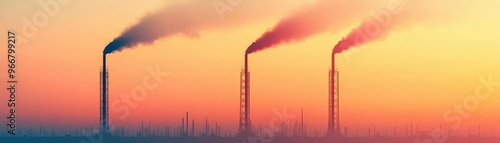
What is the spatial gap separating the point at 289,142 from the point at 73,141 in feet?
150

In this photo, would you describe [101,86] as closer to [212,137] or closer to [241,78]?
[241,78]

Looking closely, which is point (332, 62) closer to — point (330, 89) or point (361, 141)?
point (330, 89)

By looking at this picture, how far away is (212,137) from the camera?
375 feet

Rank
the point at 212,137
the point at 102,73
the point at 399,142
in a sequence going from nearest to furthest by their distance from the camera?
the point at 102,73
the point at 212,137
the point at 399,142

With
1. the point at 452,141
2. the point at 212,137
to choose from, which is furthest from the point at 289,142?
the point at 452,141

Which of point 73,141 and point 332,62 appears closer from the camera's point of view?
point 332,62

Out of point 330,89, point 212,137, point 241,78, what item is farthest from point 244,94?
point 212,137

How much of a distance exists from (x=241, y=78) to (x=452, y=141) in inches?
5150

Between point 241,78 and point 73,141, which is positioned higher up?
point 241,78

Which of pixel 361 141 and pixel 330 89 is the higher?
pixel 330 89

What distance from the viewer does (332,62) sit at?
6462cm

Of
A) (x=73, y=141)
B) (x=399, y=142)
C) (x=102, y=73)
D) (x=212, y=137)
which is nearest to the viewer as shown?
(x=102, y=73)

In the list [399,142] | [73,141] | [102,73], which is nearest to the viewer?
[102,73]

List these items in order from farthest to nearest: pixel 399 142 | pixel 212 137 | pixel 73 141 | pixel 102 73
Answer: pixel 399 142 → pixel 73 141 → pixel 212 137 → pixel 102 73
